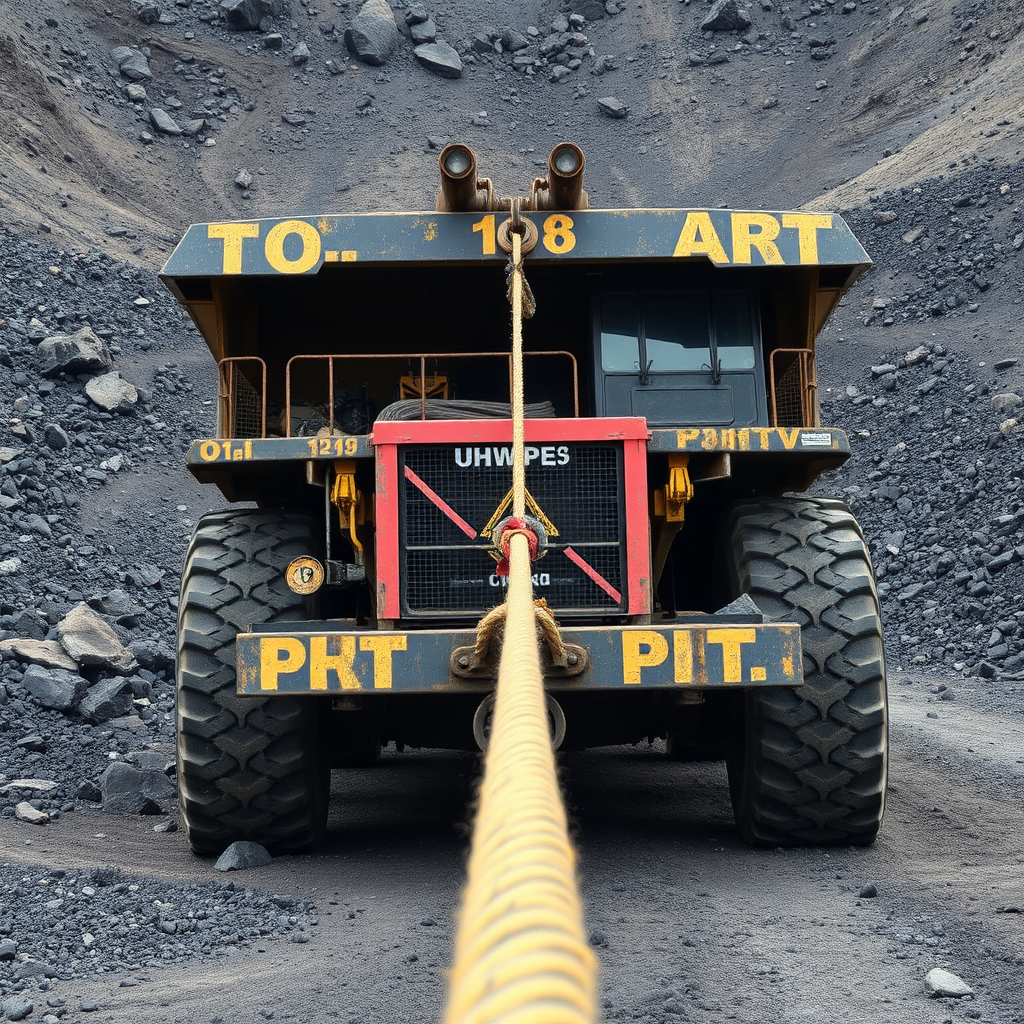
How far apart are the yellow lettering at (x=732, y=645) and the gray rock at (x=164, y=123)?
3216 cm

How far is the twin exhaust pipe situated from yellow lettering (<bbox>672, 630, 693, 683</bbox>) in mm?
2222

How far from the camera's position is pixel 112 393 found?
18.4 meters

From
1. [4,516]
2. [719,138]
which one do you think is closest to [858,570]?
[4,516]

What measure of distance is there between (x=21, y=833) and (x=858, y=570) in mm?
4093

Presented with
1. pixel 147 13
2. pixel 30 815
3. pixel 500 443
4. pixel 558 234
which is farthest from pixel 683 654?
pixel 147 13

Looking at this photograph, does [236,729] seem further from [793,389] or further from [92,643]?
[92,643]

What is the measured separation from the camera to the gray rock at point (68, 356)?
58.3ft

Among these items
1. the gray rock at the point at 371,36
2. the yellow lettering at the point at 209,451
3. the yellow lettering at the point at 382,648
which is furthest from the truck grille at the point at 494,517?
the gray rock at the point at 371,36

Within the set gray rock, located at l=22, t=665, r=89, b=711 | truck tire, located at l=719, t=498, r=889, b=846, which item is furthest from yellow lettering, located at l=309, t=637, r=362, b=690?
gray rock, located at l=22, t=665, r=89, b=711

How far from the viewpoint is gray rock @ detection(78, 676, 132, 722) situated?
26.6 feet

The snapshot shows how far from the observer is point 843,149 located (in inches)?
1264

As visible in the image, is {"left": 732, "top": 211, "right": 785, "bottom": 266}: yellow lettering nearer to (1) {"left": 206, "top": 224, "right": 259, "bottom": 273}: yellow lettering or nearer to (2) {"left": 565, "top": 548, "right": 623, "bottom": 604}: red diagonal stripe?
(2) {"left": 565, "top": 548, "right": 623, "bottom": 604}: red diagonal stripe

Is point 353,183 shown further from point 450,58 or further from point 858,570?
point 858,570

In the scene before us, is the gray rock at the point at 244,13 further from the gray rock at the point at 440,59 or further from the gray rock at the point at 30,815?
the gray rock at the point at 30,815
